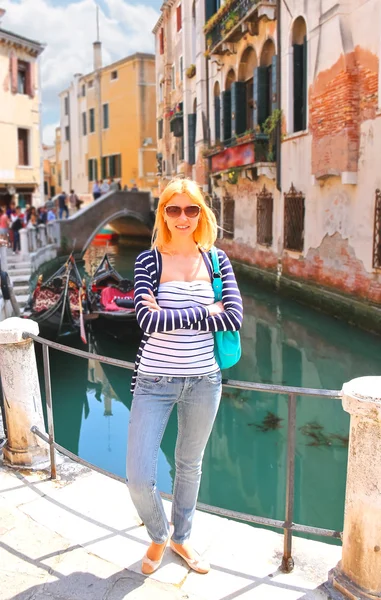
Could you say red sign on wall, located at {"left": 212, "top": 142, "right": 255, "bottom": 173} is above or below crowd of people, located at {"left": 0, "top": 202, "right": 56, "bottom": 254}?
above

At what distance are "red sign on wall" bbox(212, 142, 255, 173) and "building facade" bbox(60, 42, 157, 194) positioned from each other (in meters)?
11.3

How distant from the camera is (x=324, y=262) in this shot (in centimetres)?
956

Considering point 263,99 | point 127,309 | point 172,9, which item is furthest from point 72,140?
point 127,309

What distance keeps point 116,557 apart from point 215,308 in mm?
920

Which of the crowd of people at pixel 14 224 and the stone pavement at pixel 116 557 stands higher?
the crowd of people at pixel 14 224

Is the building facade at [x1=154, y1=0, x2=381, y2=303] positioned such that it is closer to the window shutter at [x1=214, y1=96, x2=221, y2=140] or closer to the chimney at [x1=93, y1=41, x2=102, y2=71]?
the window shutter at [x1=214, y1=96, x2=221, y2=140]

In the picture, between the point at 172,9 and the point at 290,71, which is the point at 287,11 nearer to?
the point at 290,71

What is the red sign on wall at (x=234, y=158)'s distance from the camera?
11.9 m

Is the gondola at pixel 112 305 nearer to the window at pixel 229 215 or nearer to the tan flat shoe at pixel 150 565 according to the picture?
the window at pixel 229 215

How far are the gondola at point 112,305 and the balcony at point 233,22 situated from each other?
5.45 metres

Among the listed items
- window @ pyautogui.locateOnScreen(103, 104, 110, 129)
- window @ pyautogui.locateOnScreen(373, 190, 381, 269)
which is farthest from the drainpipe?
window @ pyautogui.locateOnScreen(103, 104, 110, 129)

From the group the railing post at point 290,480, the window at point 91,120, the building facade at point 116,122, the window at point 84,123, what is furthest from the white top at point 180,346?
the window at point 84,123

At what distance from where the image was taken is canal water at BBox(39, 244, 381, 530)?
14.7ft

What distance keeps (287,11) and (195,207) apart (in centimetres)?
982
